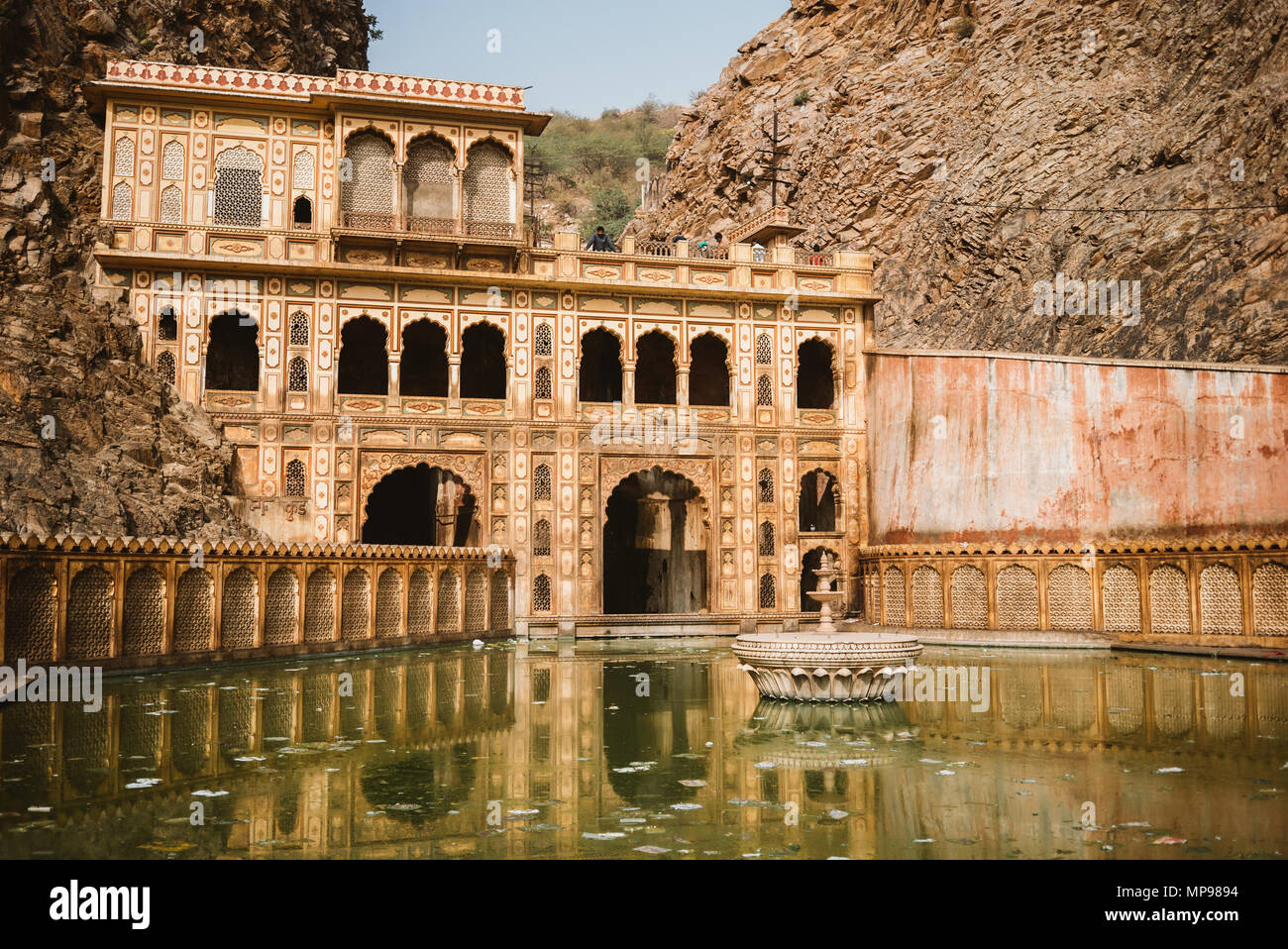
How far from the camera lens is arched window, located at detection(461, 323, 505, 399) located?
97.5ft

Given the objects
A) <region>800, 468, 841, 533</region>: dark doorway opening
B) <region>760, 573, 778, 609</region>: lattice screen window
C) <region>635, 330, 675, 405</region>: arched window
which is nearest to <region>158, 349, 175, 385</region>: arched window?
<region>635, 330, 675, 405</region>: arched window

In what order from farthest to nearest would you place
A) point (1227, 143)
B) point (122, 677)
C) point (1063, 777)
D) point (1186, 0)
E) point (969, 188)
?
1. point (969, 188)
2. point (1186, 0)
3. point (1227, 143)
4. point (122, 677)
5. point (1063, 777)

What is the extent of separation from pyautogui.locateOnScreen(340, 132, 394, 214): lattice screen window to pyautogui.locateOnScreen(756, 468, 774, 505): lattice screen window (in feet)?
37.0

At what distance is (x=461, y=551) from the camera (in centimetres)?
2306

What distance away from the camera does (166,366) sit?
80.3ft

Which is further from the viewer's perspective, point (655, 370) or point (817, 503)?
point (817, 503)

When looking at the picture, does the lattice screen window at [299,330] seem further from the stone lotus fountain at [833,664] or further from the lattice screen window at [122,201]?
the stone lotus fountain at [833,664]

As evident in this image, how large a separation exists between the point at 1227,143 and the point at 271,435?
25996 millimetres

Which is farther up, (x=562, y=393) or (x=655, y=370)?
(x=655, y=370)

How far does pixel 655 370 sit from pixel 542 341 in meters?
5.21

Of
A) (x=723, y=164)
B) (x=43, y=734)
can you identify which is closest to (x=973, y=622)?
(x=43, y=734)

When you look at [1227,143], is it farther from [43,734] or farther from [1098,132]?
[43,734]

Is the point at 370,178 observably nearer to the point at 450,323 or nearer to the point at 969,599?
the point at 450,323

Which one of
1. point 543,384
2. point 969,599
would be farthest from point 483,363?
point 969,599
